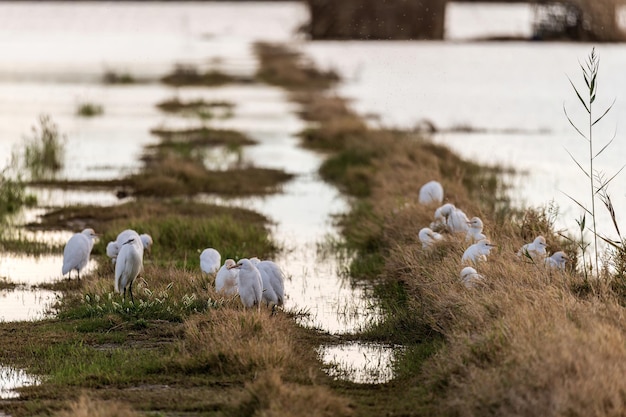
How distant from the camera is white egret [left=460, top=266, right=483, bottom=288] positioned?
32.2ft

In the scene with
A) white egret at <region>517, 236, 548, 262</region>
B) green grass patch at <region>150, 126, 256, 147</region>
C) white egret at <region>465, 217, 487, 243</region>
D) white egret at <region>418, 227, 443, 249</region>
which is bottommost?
green grass patch at <region>150, 126, 256, 147</region>

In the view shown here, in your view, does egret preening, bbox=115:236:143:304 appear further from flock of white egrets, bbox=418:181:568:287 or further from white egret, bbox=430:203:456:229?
white egret, bbox=430:203:456:229

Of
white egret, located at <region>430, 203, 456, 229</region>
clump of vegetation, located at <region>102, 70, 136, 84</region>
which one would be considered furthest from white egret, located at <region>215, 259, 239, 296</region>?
clump of vegetation, located at <region>102, 70, 136, 84</region>

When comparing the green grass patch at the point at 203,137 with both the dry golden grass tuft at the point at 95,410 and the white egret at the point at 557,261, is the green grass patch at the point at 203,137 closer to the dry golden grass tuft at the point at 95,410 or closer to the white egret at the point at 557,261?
the white egret at the point at 557,261

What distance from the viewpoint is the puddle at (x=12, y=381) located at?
27.4 ft

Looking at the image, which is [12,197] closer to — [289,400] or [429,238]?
[429,238]

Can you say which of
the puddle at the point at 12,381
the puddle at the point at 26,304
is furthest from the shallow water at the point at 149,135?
the puddle at the point at 12,381

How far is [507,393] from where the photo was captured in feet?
22.7

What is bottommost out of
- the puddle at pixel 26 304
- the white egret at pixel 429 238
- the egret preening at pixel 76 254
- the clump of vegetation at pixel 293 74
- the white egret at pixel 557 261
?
the clump of vegetation at pixel 293 74

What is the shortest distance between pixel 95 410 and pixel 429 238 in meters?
5.98

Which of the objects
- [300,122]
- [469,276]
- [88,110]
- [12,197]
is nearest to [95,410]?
[469,276]

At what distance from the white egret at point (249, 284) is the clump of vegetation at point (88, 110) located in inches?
1068

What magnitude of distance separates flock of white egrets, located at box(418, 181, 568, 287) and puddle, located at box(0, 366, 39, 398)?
3511 millimetres

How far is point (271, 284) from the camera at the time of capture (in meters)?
10.5
